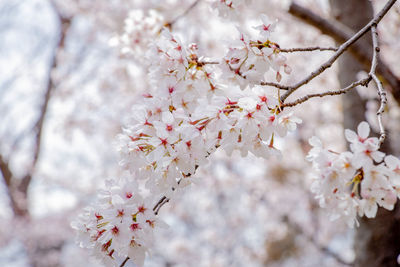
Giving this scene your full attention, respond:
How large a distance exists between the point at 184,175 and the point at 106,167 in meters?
7.10

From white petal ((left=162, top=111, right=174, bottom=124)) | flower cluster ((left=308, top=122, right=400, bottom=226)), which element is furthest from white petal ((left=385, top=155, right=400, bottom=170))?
white petal ((left=162, top=111, right=174, bottom=124))

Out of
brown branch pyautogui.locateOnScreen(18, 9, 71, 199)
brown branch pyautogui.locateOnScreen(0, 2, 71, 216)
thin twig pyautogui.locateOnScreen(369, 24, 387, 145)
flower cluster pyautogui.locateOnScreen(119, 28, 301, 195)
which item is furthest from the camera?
brown branch pyautogui.locateOnScreen(18, 9, 71, 199)

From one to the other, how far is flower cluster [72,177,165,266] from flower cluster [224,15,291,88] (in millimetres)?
452

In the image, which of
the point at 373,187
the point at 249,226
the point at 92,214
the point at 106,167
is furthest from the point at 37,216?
the point at 373,187

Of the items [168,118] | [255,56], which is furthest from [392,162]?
[168,118]

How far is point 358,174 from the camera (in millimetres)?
786

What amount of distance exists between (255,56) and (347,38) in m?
1.18

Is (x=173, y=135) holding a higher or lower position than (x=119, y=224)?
higher

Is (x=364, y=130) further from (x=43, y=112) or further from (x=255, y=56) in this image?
(x=43, y=112)

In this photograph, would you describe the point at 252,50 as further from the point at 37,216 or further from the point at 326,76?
the point at 37,216

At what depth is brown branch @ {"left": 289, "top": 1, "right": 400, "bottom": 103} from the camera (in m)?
1.74

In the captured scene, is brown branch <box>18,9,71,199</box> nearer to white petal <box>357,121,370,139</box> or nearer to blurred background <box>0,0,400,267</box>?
blurred background <box>0,0,400,267</box>

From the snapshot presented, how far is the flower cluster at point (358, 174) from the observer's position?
2.37ft

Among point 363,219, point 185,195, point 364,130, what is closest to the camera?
point 364,130
